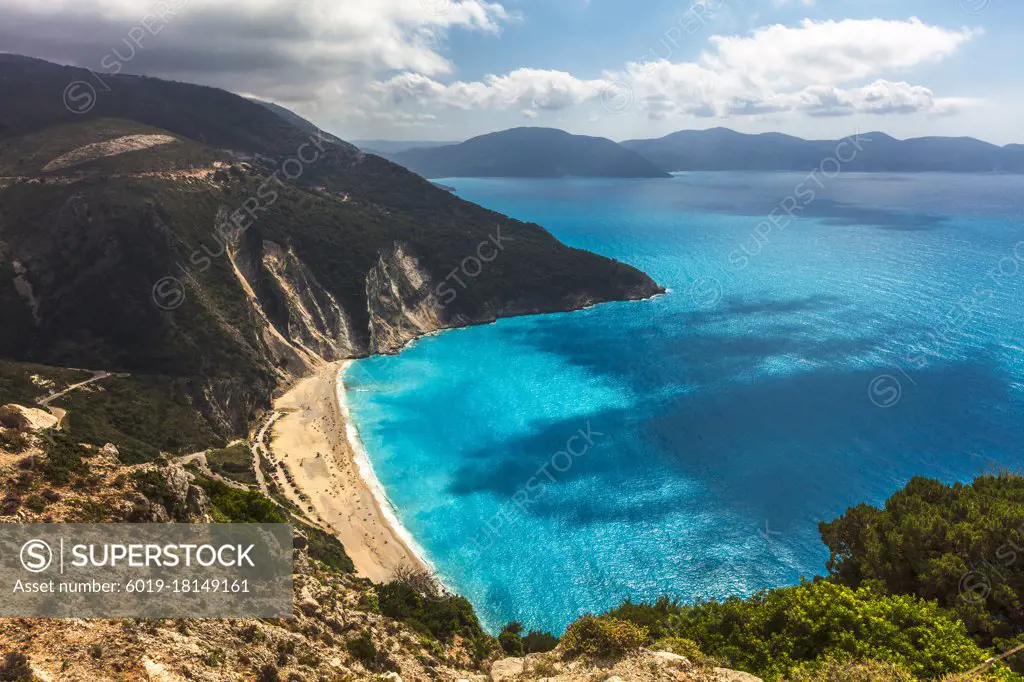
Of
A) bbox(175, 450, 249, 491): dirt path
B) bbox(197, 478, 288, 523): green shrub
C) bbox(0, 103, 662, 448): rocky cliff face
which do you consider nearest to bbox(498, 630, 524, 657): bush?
bbox(197, 478, 288, 523): green shrub

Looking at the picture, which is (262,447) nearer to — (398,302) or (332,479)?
(332,479)

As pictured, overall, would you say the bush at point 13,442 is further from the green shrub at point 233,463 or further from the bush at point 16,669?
Answer: the green shrub at point 233,463

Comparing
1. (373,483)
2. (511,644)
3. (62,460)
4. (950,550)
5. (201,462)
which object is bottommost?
(373,483)

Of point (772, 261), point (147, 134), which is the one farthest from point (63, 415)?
point (772, 261)

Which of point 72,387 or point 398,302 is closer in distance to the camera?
point 72,387

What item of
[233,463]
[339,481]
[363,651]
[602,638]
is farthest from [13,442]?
[339,481]

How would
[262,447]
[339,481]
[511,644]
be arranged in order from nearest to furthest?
[511,644] < [339,481] < [262,447]

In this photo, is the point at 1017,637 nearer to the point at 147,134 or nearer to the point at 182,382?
the point at 182,382

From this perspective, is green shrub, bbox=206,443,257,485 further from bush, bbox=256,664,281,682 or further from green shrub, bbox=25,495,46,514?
bush, bbox=256,664,281,682
